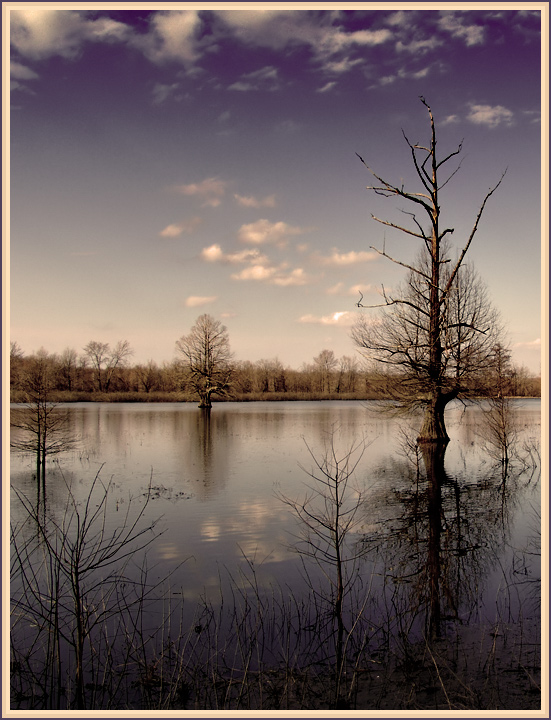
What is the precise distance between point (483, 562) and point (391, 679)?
4.46 m

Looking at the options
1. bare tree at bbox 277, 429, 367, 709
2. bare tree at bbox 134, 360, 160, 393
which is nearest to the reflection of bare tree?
bare tree at bbox 277, 429, 367, 709

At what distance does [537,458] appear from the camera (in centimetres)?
2414

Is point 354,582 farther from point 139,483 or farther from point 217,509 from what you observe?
point 139,483

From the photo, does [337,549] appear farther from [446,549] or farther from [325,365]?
[325,365]

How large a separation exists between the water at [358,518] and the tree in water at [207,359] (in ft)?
130

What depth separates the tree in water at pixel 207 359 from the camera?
66.7 m

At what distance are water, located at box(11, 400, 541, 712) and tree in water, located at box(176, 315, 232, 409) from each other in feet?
130

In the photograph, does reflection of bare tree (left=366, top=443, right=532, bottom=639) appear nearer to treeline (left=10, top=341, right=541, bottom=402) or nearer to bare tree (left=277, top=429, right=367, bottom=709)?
bare tree (left=277, top=429, right=367, bottom=709)

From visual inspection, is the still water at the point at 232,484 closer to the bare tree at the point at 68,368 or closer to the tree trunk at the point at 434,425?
the tree trunk at the point at 434,425

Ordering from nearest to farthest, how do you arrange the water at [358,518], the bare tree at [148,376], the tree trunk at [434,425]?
the water at [358,518]
the tree trunk at [434,425]
the bare tree at [148,376]

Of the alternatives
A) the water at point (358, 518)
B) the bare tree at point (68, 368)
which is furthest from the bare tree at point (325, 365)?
the water at point (358, 518)

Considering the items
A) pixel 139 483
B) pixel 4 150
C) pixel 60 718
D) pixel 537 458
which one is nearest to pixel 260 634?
pixel 60 718

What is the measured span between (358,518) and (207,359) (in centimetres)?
5780

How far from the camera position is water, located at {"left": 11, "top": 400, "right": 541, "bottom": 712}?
27.5 ft
